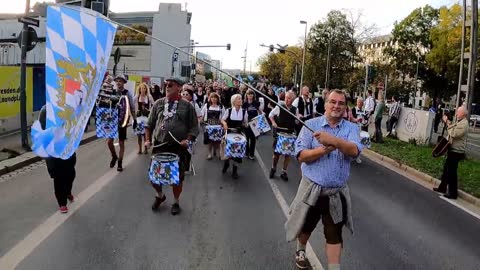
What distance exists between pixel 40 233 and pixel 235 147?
4.49 meters

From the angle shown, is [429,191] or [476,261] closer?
[476,261]

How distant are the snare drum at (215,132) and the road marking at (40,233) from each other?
367 cm

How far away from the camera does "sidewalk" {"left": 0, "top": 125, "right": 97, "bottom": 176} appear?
9266 mm

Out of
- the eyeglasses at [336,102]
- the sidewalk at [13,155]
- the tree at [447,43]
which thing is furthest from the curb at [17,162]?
the tree at [447,43]

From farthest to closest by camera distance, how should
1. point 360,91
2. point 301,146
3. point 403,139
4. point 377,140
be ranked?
point 360,91 → point 403,139 → point 377,140 → point 301,146

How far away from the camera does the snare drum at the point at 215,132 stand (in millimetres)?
11375

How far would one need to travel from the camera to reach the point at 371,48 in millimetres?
59906

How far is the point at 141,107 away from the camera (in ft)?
40.4

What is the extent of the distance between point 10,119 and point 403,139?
1406 centimetres

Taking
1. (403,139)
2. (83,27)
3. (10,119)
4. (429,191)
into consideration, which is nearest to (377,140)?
(403,139)

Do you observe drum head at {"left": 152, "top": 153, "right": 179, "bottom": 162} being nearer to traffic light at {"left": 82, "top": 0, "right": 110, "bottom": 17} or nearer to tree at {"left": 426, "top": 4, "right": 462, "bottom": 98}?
traffic light at {"left": 82, "top": 0, "right": 110, "bottom": 17}

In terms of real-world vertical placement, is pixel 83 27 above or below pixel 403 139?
above

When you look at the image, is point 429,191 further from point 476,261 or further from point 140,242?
point 140,242

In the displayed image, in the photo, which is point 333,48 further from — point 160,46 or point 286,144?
point 286,144
